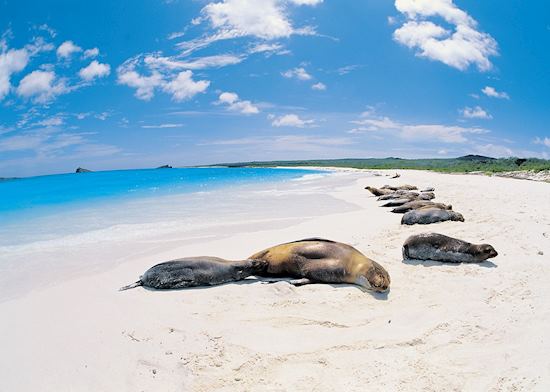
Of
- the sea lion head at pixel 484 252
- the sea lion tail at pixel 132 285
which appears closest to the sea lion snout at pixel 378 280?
the sea lion head at pixel 484 252

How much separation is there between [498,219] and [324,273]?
7150 millimetres

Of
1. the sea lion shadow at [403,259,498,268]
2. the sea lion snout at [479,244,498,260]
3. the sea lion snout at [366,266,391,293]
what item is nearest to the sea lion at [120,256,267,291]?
the sea lion snout at [366,266,391,293]

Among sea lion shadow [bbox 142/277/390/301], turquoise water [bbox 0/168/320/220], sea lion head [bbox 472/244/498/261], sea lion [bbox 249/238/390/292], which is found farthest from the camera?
turquoise water [bbox 0/168/320/220]

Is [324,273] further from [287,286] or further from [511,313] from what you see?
[511,313]

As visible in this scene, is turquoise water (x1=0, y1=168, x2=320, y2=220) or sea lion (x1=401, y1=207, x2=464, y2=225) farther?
turquoise water (x1=0, y1=168, x2=320, y2=220)

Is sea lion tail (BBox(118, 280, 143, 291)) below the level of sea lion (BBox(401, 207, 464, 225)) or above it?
below

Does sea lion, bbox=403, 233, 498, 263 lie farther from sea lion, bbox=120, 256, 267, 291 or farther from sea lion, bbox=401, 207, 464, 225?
sea lion, bbox=401, 207, 464, 225

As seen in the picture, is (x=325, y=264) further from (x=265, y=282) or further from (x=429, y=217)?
(x=429, y=217)

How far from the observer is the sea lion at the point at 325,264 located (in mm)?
5414

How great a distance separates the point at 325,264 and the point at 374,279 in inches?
32.9

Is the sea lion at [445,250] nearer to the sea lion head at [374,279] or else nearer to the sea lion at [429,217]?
the sea lion head at [374,279]

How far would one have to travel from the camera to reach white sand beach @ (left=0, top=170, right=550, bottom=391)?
3.36 m

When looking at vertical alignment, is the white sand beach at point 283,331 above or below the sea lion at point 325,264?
below

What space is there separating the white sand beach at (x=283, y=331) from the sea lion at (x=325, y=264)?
23cm
